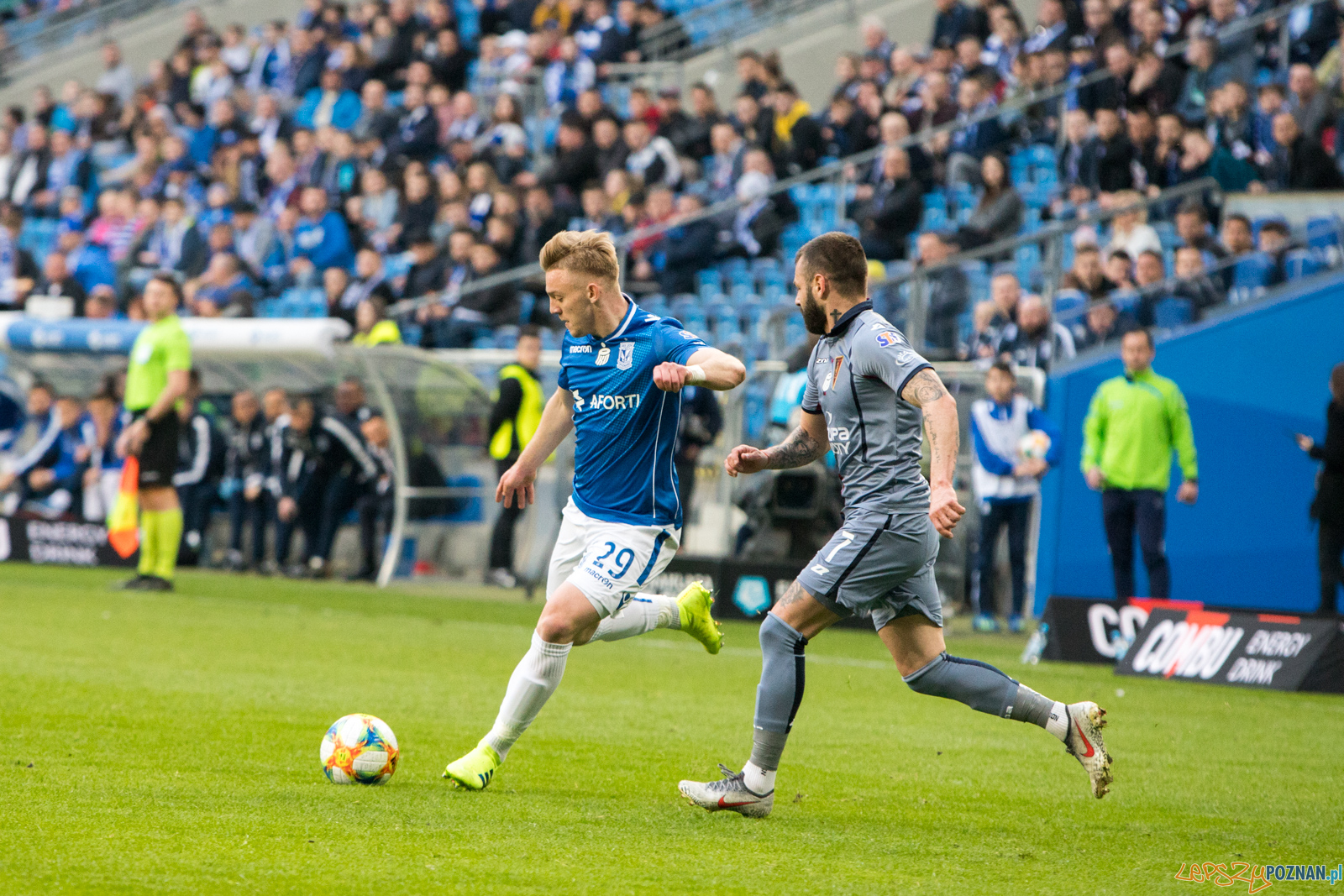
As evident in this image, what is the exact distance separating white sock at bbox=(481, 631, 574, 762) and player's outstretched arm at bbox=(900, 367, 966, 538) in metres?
1.58

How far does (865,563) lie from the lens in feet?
18.2

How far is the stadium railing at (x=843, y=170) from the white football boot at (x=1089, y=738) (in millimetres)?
11278

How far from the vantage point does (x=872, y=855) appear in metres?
4.91

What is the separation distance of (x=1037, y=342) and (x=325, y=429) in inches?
301

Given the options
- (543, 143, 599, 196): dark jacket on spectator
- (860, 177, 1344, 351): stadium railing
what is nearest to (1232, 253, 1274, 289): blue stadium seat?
(860, 177, 1344, 351): stadium railing

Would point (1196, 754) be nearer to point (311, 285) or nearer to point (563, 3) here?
point (311, 285)

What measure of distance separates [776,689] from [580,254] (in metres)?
1.77

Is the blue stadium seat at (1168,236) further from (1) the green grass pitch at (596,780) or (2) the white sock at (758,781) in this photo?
(2) the white sock at (758,781)

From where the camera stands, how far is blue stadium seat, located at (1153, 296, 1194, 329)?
13.7m

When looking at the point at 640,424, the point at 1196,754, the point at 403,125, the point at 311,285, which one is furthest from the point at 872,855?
the point at 403,125

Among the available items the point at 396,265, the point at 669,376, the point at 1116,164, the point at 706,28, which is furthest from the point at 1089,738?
the point at 706,28

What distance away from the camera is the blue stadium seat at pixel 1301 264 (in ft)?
44.1

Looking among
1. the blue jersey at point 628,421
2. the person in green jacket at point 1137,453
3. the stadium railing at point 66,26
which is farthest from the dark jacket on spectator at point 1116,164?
the stadium railing at point 66,26

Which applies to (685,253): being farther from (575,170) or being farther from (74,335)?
(74,335)
